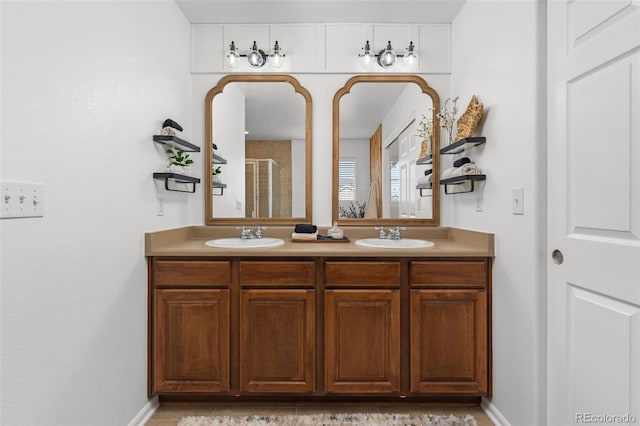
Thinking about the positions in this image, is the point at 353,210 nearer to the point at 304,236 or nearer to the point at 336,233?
the point at 336,233

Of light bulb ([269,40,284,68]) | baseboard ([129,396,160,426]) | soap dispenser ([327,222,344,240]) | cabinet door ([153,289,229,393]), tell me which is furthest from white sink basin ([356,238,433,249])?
baseboard ([129,396,160,426])

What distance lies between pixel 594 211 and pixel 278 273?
4.67 feet

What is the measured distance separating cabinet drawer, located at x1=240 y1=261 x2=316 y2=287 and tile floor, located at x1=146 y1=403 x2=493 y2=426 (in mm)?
722

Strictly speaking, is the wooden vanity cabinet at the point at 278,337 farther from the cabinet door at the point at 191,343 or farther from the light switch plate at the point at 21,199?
the light switch plate at the point at 21,199

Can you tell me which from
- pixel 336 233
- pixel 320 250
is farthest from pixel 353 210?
pixel 320 250

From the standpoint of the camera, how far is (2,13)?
1.01m

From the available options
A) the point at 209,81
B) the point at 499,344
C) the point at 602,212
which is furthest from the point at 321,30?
the point at 499,344

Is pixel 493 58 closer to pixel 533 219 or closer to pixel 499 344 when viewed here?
pixel 533 219

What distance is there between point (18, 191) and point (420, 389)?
6.47 ft

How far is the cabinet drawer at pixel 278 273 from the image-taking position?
1879 millimetres

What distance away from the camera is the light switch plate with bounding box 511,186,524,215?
1.56 meters

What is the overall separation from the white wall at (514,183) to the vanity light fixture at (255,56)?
126cm

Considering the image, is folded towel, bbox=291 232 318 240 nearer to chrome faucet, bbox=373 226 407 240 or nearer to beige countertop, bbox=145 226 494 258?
beige countertop, bbox=145 226 494 258

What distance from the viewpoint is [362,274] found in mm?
1875
